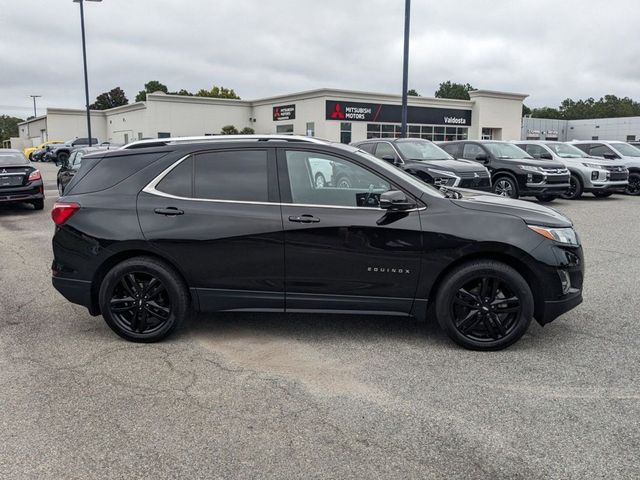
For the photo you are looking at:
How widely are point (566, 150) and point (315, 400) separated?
16.2m

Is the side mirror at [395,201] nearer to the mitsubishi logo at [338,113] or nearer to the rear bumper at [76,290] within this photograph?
the rear bumper at [76,290]

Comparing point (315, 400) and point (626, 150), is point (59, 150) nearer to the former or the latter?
point (626, 150)

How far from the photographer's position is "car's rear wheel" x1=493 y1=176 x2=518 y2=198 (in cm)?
1428

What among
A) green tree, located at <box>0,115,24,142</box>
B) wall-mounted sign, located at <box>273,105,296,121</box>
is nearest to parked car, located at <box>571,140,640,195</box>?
wall-mounted sign, located at <box>273,105,296,121</box>

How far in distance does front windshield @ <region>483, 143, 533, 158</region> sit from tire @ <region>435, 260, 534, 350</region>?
37.0 feet

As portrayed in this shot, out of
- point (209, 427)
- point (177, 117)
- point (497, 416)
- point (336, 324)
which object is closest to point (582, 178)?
point (336, 324)

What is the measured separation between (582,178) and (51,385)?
15.8 meters

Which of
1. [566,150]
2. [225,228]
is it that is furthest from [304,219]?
[566,150]

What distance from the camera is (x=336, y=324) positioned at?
522 cm

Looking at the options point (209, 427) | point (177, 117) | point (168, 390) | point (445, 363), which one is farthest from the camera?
point (177, 117)

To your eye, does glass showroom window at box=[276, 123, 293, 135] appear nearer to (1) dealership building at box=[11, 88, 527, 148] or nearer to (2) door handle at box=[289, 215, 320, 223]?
(1) dealership building at box=[11, 88, 527, 148]

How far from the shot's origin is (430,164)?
40.9 feet

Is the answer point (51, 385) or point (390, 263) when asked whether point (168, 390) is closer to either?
point (51, 385)

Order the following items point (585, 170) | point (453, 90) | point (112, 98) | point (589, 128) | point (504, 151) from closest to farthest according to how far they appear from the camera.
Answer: point (504, 151) → point (585, 170) → point (589, 128) → point (112, 98) → point (453, 90)
